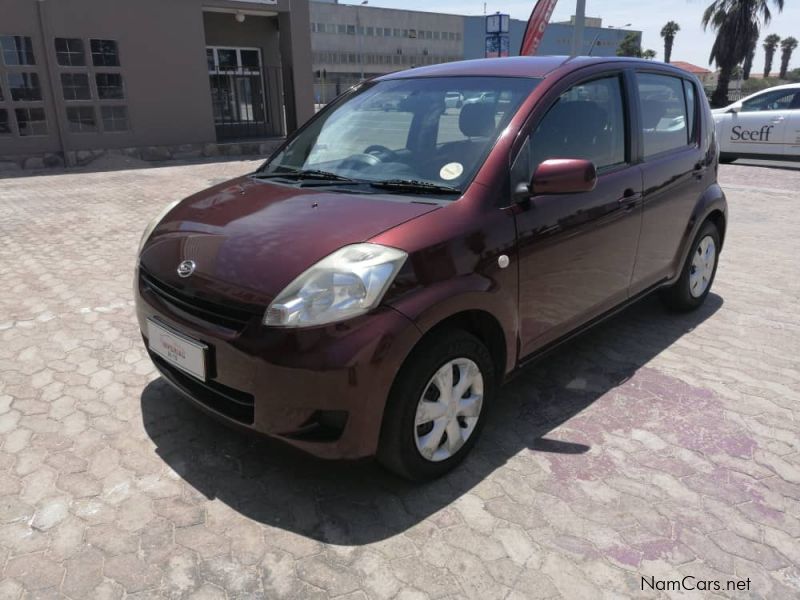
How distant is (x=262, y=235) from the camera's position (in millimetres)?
2512

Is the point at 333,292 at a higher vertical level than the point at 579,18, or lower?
lower

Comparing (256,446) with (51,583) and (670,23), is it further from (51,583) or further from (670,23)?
(670,23)

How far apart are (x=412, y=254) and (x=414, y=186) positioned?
21.7 inches

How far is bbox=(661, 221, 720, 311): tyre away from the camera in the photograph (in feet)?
14.6

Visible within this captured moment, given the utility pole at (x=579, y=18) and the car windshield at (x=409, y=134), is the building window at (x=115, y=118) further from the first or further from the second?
the car windshield at (x=409, y=134)

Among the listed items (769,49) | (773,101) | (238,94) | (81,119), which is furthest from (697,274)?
(769,49)

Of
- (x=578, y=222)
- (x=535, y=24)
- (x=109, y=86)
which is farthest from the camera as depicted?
(x=535, y=24)

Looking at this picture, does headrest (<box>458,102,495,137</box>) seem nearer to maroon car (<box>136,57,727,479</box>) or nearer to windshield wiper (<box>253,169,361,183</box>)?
maroon car (<box>136,57,727,479</box>)

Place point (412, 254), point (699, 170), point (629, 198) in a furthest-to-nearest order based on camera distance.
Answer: point (699, 170) < point (629, 198) < point (412, 254)

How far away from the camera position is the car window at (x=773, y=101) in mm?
11891

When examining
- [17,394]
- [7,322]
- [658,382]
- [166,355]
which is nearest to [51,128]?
[7,322]

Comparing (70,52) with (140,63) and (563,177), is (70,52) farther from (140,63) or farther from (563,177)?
(563,177)

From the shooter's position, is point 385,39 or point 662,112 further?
point 385,39

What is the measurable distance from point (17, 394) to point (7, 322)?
131 centimetres
